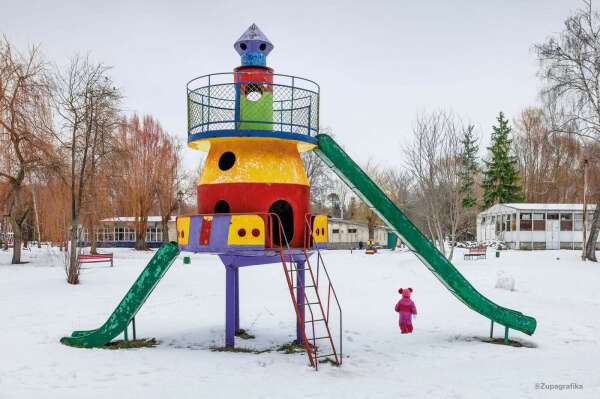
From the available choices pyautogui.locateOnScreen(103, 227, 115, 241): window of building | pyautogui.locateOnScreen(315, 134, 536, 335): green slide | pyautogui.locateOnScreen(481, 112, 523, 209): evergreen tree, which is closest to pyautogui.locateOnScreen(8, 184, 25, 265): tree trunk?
pyautogui.locateOnScreen(315, 134, 536, 335): green slide

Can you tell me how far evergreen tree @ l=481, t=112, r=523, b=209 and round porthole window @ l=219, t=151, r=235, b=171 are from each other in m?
47.1

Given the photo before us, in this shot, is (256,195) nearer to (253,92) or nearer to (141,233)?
(253,92)

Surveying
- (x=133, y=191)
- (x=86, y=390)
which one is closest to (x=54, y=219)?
(x=133, y=191)

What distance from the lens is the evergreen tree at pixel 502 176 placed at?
51469 mm

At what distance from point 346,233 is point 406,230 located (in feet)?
136

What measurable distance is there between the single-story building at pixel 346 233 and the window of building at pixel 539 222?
18.0 m

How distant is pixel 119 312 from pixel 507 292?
12914 millimetres

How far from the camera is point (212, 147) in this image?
10.0 m

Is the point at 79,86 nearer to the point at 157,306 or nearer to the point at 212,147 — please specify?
the point at 157,306

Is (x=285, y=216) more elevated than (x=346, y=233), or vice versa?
(x=285, y=216)

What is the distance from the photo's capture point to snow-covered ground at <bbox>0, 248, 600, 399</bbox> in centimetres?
700

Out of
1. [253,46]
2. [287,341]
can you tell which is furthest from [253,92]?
[287,341]

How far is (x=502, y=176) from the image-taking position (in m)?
51.7

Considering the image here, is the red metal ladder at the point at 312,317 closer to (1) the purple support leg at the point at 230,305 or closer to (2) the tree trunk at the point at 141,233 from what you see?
(1) the purple support leg at the point at 230,305
